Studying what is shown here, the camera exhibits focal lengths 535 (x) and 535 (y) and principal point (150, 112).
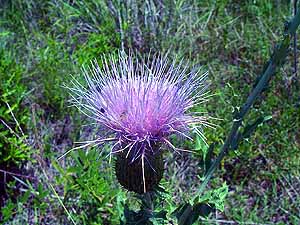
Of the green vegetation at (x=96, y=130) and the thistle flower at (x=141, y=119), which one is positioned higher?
the thistle flower at (x=141, y=119)

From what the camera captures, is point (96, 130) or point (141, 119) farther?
point (96, 130)

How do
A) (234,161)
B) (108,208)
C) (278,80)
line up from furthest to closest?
1. (278,80)
2. (234,161)
3. (108,208)

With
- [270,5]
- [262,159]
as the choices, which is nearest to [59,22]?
[270,5]

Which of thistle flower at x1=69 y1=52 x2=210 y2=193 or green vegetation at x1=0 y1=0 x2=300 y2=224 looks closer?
thistle flower at x1=69 y1=52 x2=210 y2=193

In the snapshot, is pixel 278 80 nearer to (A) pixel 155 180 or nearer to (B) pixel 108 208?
(B) pixel 108 208

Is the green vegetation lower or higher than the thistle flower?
lower

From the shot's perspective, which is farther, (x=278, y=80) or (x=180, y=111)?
(x=278, y=80)

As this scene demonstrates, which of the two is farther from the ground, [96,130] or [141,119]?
[141,119]

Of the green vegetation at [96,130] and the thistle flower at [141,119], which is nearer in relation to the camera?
the thistle flower at [141,119]
